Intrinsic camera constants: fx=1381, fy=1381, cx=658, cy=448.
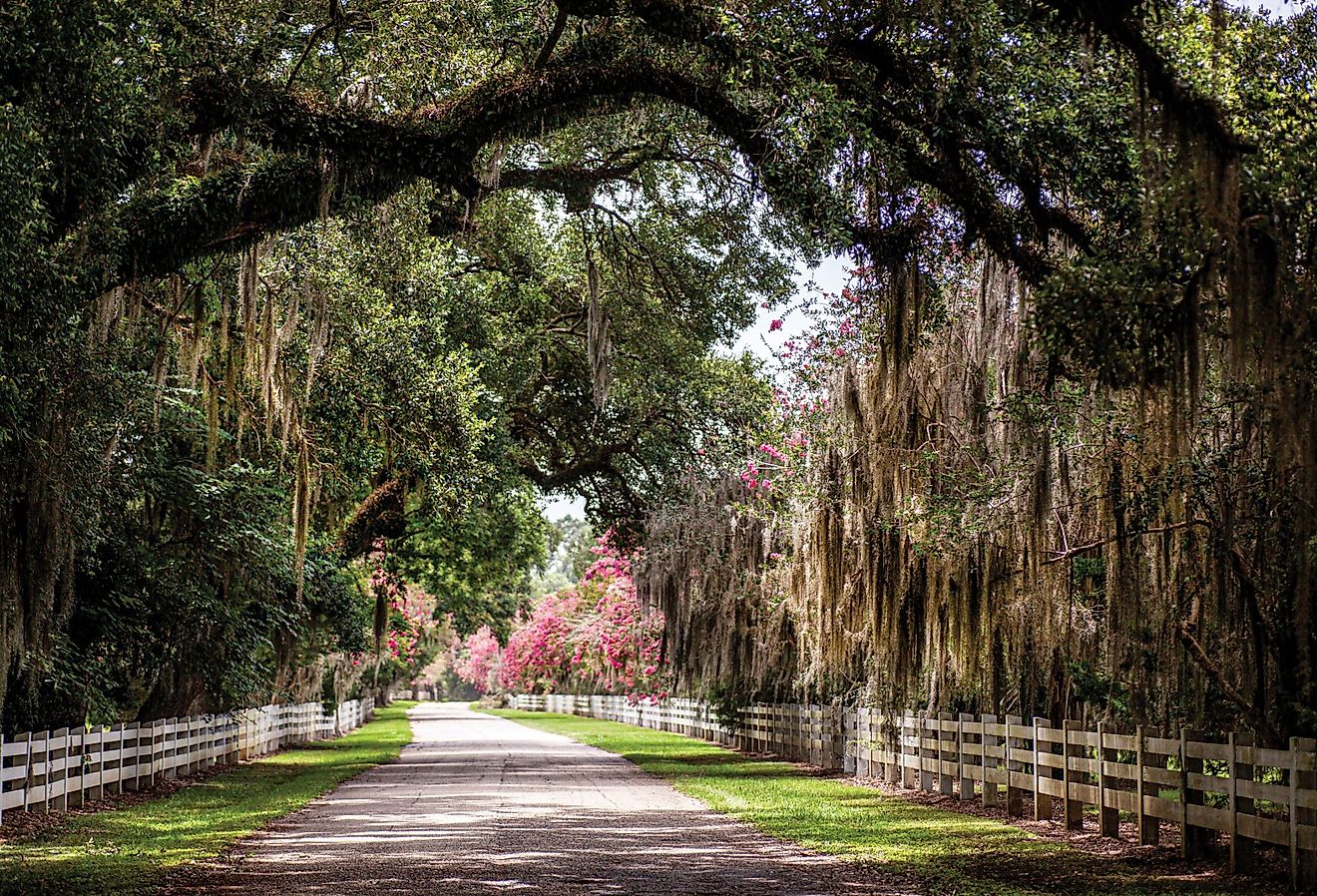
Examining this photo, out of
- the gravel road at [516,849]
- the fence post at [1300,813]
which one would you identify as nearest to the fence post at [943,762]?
the gravel road at [516,849]

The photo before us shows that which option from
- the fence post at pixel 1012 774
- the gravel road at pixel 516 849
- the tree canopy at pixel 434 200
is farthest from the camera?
the fence post at pixel 1012 774

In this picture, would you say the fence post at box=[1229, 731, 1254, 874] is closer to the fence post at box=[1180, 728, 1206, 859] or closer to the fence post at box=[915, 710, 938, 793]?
the fence post at box=[1180, 728, 1206, 859]

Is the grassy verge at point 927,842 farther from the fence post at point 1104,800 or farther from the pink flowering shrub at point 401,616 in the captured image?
the pink flowering shrub at point 401,616

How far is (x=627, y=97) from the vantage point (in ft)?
33.0

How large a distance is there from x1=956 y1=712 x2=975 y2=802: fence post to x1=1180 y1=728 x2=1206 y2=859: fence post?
462 cm

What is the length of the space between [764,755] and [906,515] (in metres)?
13.2

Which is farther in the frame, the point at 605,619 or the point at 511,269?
the point at 605,619

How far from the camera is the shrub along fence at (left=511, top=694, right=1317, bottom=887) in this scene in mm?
8711

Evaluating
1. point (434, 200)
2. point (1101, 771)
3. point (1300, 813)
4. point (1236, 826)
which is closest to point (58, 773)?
point (434, 200)

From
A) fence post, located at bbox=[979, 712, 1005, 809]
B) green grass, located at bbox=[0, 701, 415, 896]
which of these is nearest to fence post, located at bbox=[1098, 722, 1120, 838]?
fence post, located at bbox=[979, 712, 1005, 809]

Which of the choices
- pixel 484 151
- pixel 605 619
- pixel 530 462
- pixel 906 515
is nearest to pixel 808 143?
pixel 484 151

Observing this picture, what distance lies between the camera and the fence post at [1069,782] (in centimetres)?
1216

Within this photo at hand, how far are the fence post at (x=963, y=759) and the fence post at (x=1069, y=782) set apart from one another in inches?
95.0

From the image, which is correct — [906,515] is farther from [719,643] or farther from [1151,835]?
[719,643]
